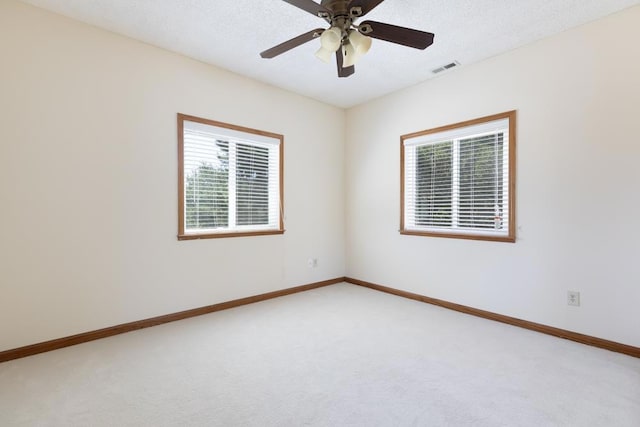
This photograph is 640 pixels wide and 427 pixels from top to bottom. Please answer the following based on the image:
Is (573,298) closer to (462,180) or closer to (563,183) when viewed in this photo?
(563,183)

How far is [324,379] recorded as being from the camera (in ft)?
6.82

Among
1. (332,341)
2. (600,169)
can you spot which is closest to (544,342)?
(600,169)

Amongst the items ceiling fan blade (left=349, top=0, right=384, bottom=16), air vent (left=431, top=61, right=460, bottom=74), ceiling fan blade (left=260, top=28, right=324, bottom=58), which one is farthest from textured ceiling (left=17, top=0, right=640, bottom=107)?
ceiling fan blade (left=349, top=0, right=384, bottom=16)

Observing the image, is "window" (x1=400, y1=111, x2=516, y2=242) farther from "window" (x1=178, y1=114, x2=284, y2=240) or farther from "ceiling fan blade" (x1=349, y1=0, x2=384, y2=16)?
"ceiling fan blade" (x1=349, y1=0, x2=384, y2=16)

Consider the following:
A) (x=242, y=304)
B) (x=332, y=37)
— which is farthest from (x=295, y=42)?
(x=242, y=304)

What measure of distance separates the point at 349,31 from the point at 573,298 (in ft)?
9.59

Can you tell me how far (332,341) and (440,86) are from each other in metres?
3.11

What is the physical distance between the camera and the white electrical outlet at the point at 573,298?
270 centimetres

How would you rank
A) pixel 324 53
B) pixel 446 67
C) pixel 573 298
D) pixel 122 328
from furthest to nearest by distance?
1. pixel 446 67
2. pixel 122 328
3. pixel 573 298
4. pixel 324 53

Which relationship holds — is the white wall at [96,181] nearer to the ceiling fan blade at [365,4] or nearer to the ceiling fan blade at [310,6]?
the ceiling fan blade at [310,6]

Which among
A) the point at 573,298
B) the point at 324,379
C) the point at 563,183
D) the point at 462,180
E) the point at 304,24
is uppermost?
the point at 304,24

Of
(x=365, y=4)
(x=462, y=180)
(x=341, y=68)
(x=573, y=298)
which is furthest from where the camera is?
(x=462, y=180)

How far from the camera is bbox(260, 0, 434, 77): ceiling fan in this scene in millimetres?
1938

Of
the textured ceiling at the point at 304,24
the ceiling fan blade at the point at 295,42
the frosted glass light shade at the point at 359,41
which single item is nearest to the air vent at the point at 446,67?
the textured ceiling at the point at 304,24
